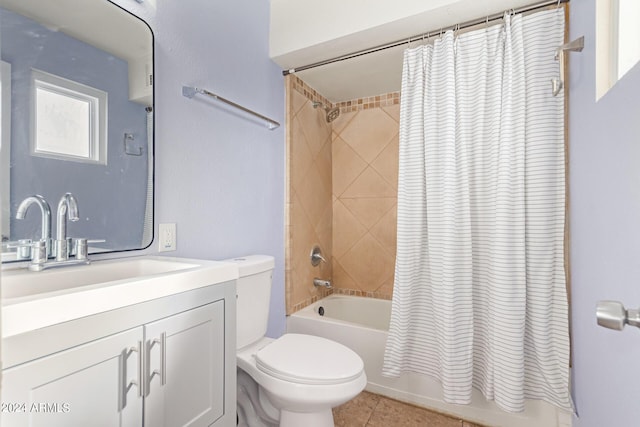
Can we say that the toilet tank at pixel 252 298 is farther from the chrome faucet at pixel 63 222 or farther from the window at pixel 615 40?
the window at pixel 615 40

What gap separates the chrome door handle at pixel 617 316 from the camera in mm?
597

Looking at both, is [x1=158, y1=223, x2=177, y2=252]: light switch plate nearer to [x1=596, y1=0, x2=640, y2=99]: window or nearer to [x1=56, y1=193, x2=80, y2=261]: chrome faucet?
[x1=56, y1=193, x2=80, y2=261]: chrome faucet

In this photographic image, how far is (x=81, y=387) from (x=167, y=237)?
70 centimetres

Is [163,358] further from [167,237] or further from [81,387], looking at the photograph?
[167,237]

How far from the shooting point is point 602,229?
1005 millimetres

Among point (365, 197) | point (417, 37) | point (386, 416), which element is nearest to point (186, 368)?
point (386, 416)

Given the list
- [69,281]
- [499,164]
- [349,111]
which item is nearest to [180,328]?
[69,281]

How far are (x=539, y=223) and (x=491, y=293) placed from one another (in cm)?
38

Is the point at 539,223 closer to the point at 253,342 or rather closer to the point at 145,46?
the point at 253,342

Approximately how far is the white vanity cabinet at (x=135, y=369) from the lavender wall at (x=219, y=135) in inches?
19.9

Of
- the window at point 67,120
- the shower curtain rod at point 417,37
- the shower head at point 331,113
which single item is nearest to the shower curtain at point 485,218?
the shower curtain rod at point 417,37

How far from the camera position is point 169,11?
4.49 feet

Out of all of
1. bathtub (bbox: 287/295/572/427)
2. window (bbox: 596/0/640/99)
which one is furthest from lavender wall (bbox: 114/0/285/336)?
window (bbox: 596/0/640/99)

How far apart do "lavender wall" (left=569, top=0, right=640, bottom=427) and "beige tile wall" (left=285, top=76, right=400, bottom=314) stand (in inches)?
52.1
